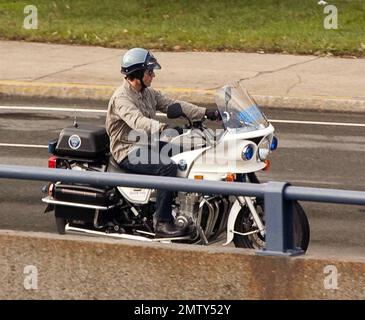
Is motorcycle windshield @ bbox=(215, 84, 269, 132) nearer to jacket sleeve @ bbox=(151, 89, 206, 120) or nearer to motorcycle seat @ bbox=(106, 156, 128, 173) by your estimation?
jacket sleeve @ bbox=(151, 89, 206, 120)

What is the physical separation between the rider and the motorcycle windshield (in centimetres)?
18

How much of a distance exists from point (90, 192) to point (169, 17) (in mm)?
13929

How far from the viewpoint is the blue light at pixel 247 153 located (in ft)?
34.4

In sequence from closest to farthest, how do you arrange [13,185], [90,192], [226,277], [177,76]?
[226,277], [90,192], [13,185], [177,76]

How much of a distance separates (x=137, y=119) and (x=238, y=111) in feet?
2.96

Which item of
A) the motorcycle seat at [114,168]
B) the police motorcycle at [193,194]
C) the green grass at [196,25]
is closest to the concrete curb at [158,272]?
the police motorcycle at [193,194]

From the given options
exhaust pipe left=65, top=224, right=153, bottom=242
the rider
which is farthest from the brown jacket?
exhaust pipe left=65, top=224, right=153, bottom=242

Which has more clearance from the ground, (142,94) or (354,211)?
(142,94)

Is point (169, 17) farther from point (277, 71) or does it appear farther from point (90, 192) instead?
point (90, 192)

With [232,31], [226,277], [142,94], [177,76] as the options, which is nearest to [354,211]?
[142,94]

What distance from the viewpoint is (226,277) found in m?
8.05

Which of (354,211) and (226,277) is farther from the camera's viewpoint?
(354,211)

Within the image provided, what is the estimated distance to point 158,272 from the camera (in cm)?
820

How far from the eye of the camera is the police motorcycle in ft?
34.4
